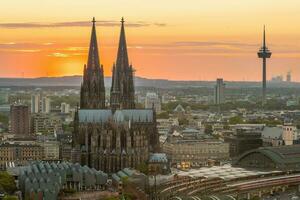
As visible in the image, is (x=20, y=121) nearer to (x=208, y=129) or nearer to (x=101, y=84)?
(x=208, y=129)

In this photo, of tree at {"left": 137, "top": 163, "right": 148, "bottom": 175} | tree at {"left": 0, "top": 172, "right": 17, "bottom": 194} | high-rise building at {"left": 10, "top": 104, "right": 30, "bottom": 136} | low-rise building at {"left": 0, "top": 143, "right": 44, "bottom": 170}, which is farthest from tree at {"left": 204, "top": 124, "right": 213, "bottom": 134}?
tree at {"left": 0, "top": 172, "right": 17, "bottom": 194}

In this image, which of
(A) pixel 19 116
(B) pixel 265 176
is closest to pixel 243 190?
(B) pixel 265 176

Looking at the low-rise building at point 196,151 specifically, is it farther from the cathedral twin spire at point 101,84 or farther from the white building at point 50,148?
the cathedral twin spire at point 101,84

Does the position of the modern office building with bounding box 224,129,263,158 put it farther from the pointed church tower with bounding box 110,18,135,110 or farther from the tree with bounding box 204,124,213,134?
the tree with bounding box 204,124,213,134

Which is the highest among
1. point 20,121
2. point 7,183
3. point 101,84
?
point 101,84

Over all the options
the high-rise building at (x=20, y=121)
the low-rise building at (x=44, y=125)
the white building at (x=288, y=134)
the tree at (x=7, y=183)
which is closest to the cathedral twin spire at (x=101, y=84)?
the tree at (x=7, y=183)

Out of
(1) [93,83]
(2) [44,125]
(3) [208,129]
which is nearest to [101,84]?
(1) [93,83]
